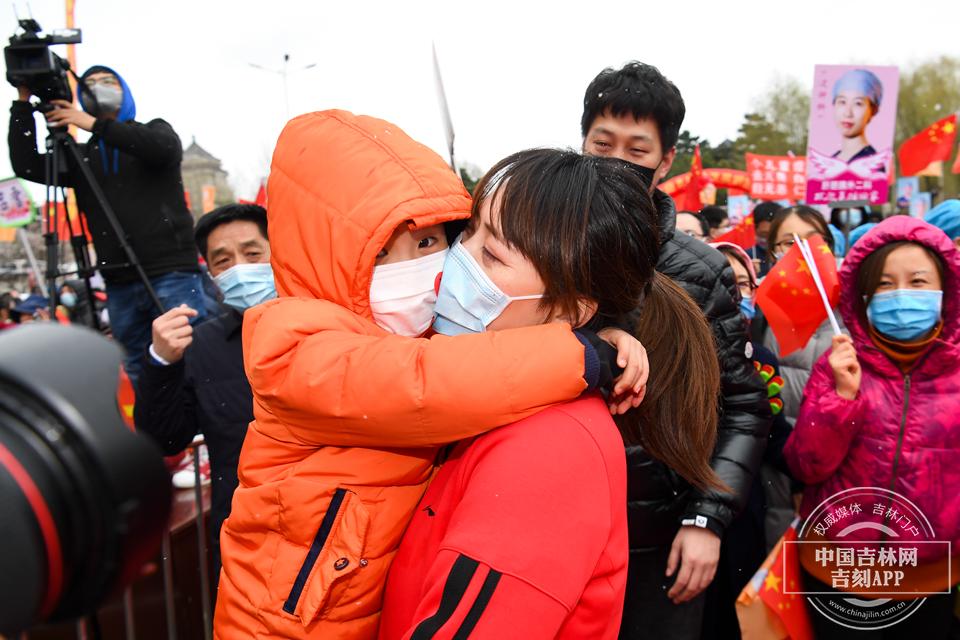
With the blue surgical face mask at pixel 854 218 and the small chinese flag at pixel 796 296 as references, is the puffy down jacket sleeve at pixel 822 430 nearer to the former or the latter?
the small chinese flag at pixel 796 296

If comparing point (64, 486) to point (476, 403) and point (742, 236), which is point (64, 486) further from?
point (742, 236)

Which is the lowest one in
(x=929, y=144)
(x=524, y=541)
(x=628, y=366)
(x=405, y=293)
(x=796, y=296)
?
(x=796, y=296)

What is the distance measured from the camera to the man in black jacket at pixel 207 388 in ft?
7.68

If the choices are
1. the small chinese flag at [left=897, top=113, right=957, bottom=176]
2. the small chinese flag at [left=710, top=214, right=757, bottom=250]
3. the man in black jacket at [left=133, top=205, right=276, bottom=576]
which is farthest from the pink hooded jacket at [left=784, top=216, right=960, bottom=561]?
the small chinese flag at [left=897, top=113, right=957, bottom=176]

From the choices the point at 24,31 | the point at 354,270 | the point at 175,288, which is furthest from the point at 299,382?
the point at 175,288

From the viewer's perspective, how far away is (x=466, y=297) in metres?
1.37

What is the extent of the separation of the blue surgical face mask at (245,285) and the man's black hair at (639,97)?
1.42m

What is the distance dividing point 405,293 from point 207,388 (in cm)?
134

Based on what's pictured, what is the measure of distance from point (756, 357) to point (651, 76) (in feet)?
5.09

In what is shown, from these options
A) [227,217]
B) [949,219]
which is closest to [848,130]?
[949,219]

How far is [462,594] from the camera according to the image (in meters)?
0.95

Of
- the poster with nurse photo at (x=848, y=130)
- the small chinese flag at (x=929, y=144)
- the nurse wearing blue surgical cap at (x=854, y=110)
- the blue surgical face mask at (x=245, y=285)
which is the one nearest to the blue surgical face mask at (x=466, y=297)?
the blue surgical face mask at (x=245, y=285)

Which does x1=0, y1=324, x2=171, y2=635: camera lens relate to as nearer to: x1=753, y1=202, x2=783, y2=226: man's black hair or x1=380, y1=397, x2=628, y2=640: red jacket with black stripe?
x1=380, y1=397, x2=628, y2=640: red jacket with black stripe

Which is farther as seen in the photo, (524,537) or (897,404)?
(897,404)
